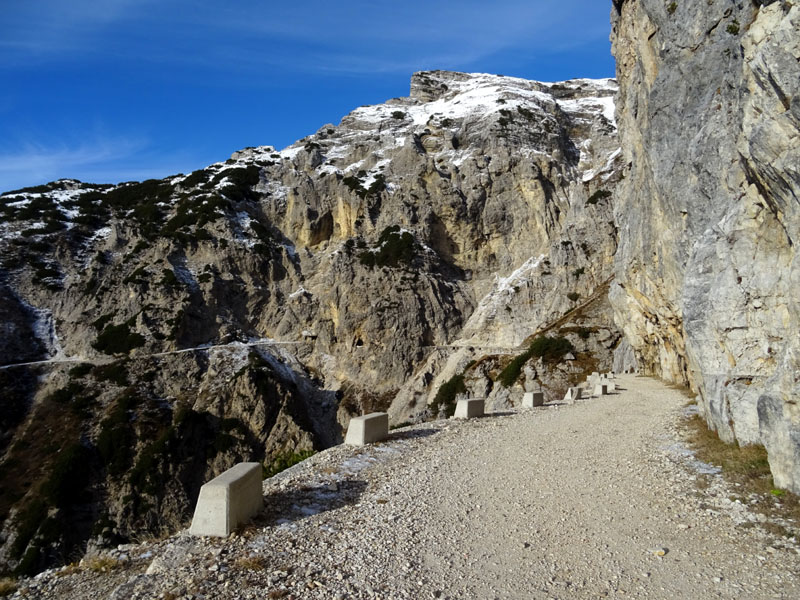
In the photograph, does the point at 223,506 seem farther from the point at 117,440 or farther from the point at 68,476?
the point at 117,440

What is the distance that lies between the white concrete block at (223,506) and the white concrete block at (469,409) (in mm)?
10748

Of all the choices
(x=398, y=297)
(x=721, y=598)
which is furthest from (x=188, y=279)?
(x=721, y=598)

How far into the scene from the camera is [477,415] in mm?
18578

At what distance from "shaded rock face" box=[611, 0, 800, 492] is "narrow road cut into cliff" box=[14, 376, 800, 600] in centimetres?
188

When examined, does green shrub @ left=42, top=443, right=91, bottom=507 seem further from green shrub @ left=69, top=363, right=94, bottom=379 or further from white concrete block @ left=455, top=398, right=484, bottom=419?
white concrete block @ left=455, top=398, right=484, bottom=419

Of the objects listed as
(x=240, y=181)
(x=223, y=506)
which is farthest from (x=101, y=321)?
(x=223, y=506)

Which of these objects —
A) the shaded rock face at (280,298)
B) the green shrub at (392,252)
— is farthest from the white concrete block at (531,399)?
the green shrub at (392,252)

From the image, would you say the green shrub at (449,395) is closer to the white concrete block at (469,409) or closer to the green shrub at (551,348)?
the green shrub at (551,348)

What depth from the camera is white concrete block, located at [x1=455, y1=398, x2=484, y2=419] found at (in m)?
18.1

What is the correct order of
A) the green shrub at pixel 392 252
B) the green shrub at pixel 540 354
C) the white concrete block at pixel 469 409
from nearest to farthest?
the white concrete block at pixel 469 409 < the green shrub at pixel 540 354 < the green shrub at pixel 392 252

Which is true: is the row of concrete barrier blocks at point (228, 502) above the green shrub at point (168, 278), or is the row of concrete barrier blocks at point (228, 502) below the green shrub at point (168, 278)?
below

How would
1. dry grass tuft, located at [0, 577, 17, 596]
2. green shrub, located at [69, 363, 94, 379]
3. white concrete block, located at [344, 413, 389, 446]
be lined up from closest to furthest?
dry grass tuft, located at [0, 577, 17, 596]
white concrete block, located at [344, 413, 389, 446]
green shrub, located at [69, 363, 94, 379]

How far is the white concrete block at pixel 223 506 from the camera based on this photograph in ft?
25.1

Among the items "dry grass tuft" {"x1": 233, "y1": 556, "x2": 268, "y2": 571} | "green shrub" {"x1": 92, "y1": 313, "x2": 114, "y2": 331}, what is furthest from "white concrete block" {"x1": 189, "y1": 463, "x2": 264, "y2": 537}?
"green shrub" {"x1": 92, "y1": 313, "x2": 114, "y2": 331}
